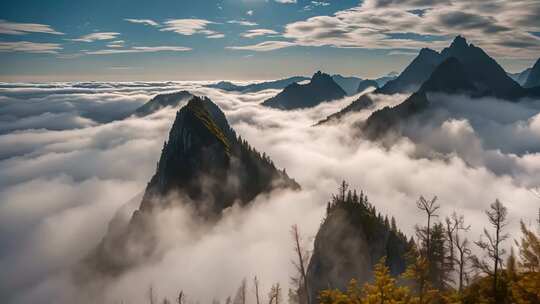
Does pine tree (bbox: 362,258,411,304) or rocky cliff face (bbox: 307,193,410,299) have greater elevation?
pine tree (bbox: 362,258,411,304)

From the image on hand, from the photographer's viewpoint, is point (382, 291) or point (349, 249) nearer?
point (382, 291)

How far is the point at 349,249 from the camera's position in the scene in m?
79.2

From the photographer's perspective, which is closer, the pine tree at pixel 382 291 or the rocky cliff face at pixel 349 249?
the pine tree at pixel 382 291

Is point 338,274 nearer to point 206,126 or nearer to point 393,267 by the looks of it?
point 393,267

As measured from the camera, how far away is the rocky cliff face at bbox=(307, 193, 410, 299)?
78.3 m

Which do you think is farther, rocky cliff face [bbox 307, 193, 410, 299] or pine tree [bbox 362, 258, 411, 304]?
rocky cliff face [bbox 307, 193, 410, 299]

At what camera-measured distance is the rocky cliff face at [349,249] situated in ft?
257

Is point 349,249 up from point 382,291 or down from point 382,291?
down

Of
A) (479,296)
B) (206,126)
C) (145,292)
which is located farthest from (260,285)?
(479,296)

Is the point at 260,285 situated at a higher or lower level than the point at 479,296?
lower

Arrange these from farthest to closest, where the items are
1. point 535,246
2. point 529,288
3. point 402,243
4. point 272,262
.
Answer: point 272,262 < point 402,243 < point 535,246 < point 529,288

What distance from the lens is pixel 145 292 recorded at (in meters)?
190

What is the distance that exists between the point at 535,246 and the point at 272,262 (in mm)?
155349

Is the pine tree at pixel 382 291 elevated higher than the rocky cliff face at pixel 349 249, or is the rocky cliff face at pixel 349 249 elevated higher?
the pine tree at pixel 382 291
